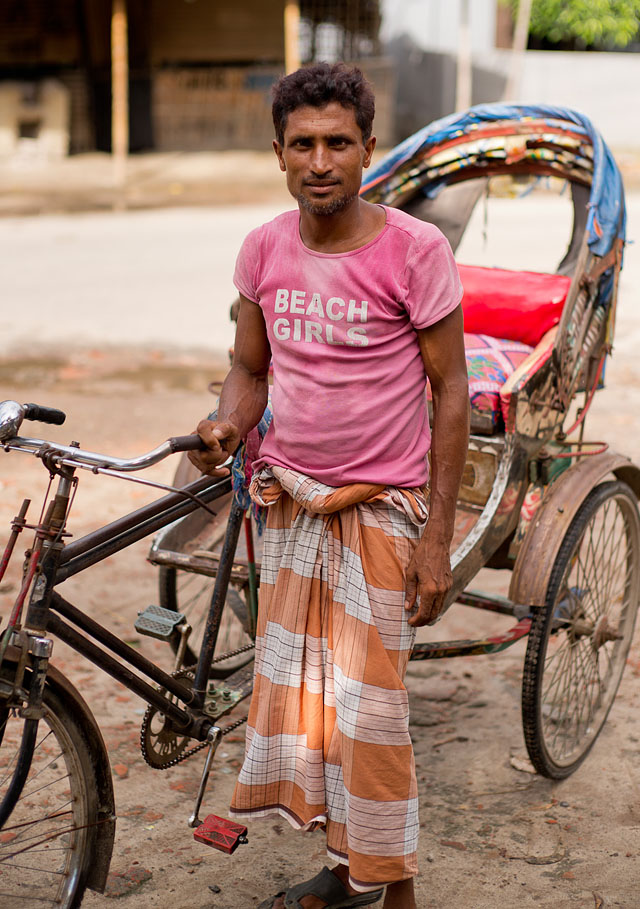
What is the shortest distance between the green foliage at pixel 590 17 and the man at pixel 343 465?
19.0 metres

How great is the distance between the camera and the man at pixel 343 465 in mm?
2201

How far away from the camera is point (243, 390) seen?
8.43 feet

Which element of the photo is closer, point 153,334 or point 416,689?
point 416,689

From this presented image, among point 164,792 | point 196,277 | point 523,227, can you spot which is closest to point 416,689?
point 164,792

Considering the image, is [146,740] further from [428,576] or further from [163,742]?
[428,576]

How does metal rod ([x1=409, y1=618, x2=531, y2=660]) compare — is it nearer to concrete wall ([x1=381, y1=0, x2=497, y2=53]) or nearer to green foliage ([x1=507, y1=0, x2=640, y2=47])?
concrete wall ([x1=381, y1=0, x2=497, y2=53])

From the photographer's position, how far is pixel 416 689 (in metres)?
3.94

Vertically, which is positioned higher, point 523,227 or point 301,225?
point 301,225

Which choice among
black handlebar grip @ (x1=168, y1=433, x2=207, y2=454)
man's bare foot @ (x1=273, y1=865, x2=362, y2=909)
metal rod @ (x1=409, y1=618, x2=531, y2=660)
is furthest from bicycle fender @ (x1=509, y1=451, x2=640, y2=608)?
black handlebar grip @ (x1=168, y1=433, x2=207, y2=454)

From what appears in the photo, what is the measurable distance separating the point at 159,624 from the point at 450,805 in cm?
117

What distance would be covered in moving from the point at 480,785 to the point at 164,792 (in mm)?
1017

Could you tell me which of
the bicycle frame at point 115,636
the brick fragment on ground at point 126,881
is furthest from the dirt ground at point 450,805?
the bicycle frame at point 115,636

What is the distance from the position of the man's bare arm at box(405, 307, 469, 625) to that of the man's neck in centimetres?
26

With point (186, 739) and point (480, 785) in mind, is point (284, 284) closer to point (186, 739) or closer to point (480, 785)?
point (186, 739)
